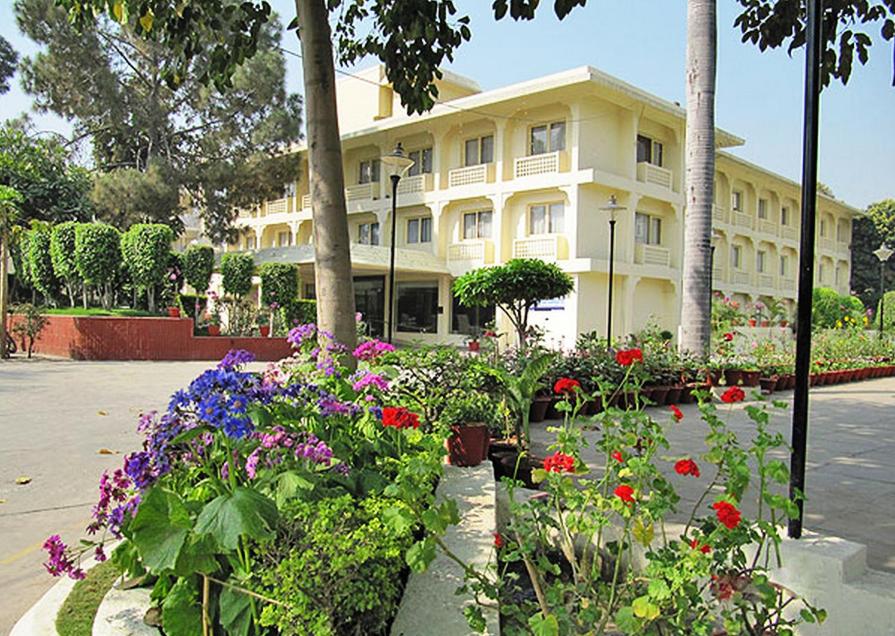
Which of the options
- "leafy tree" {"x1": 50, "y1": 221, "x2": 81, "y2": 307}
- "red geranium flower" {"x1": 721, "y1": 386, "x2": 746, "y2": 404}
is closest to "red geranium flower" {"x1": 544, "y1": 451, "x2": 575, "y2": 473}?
"red geranium flower" {"x1": 721, "y1": 386, "x2": 746, "y2": 404}

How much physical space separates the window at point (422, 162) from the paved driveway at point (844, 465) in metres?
18.3

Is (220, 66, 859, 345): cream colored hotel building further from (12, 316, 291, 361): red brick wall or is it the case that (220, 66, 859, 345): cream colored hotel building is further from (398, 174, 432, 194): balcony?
(12, 316, 291, 361): red brick wall

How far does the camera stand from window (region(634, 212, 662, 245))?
23.0 metres

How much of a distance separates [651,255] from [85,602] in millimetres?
22487

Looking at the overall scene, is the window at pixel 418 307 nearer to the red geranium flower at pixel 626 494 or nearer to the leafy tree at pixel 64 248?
the leafy tree at pixel 64 248

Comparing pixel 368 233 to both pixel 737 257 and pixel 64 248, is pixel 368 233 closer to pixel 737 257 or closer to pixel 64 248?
pixel 64 248

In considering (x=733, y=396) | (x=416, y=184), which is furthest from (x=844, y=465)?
(x=416, y=184)

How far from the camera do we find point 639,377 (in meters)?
3.20

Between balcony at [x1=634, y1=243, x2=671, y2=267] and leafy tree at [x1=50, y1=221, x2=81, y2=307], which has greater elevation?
balcony at [x1=634, y1=243, x2=671, y2=267]

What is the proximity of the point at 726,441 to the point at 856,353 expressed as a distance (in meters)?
17.4

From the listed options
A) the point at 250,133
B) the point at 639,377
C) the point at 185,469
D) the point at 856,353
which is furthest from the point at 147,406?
the point at 250,133

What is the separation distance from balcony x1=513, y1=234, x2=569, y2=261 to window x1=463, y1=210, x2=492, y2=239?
5.71ft

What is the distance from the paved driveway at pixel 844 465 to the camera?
151 inches

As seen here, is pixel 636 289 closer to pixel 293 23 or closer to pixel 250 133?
pixel 250 133
